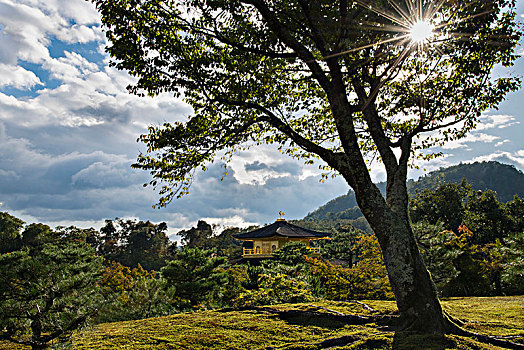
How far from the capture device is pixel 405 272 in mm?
3672

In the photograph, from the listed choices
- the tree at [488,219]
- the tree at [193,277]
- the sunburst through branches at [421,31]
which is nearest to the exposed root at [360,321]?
the sunburst through branches at [421,31]

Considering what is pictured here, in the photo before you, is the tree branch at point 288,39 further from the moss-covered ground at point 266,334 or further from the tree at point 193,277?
the tree at point 193,277

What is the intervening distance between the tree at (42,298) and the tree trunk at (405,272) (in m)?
3.52

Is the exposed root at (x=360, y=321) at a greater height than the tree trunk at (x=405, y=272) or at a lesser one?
lesser

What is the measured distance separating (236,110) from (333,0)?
238 cm

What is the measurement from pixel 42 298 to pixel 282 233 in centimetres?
2091

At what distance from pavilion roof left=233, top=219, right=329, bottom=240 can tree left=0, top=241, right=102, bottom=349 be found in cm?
1934

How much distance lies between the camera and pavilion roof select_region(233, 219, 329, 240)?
23.9 meters

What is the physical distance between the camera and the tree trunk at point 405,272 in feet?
11.6

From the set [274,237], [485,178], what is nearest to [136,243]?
[274,237]

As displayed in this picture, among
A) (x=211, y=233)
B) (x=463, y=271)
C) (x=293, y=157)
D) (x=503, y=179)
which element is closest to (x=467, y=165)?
(x=503, y=179)

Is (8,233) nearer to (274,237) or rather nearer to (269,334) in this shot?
(274,237)

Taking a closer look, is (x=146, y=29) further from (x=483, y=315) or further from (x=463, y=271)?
(x=463, y=271)

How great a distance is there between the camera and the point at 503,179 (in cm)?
9256
